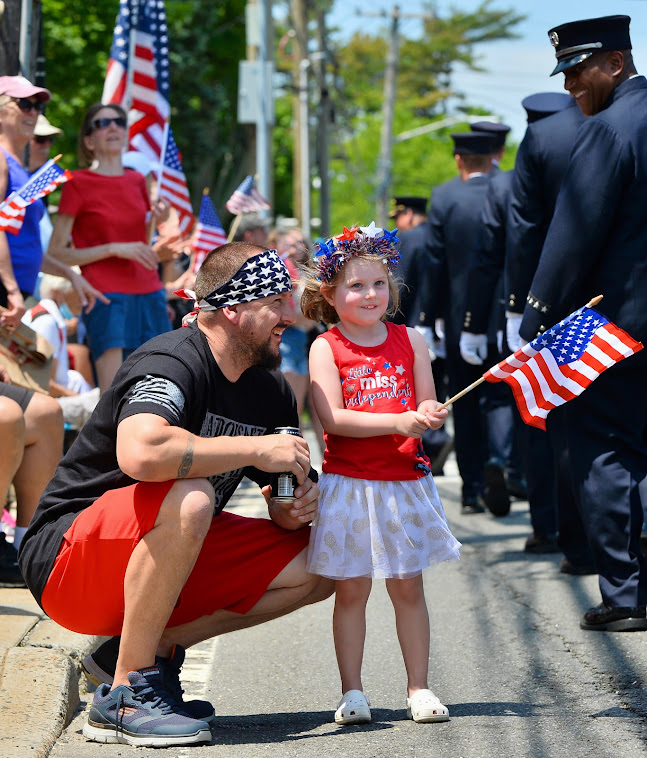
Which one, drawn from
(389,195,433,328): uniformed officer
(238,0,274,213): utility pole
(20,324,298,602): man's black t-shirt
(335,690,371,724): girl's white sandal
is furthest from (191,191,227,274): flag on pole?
(238,0,274,213): utility pole

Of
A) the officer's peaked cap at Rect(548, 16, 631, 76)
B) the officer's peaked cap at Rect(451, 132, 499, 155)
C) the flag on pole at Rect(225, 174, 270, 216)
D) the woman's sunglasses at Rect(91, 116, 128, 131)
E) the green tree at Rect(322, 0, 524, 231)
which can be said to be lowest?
the green tree at Rect(322, 0, 524, 231)

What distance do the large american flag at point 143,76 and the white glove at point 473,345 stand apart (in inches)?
95.2

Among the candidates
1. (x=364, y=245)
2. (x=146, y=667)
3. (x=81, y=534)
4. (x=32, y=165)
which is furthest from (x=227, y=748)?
(x=32, y=165)

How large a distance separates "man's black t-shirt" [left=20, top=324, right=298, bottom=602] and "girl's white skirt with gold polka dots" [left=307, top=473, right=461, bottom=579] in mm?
254

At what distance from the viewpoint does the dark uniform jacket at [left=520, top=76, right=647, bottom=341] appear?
17.2 feet

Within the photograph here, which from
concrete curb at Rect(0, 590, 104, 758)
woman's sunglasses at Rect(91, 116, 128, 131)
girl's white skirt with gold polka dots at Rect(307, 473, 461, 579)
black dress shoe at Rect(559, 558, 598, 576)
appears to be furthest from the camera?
woman's sunglasses at Rect(91, 116, 128, 131)

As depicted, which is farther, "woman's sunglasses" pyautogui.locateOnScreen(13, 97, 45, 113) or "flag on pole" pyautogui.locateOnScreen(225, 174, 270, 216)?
"flag on pole" pyautogui.locateOnScreen(225, 174, 270, 216)

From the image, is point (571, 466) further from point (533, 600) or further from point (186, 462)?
point (186, 462)

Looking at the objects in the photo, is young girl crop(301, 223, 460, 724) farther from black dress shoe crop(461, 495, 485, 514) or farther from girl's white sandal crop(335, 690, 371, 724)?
black dress shoe crop(461, 495, 485, 514)

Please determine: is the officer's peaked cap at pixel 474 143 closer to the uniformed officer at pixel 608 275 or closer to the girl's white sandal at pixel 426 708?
the uniformed officer at pixel 608 275

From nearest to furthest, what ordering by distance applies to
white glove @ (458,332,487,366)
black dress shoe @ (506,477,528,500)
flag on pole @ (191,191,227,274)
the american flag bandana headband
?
the american flag bandana headband
white glove @ (458,332,487,366)
black dress shoe @ (506,477,528,500)
flag on pole @ (191,191,227,274)

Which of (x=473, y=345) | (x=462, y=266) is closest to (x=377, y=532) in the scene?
(x=473, y=345)

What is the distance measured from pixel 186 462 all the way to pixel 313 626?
2225mm

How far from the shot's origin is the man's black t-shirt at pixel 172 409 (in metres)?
3.91
